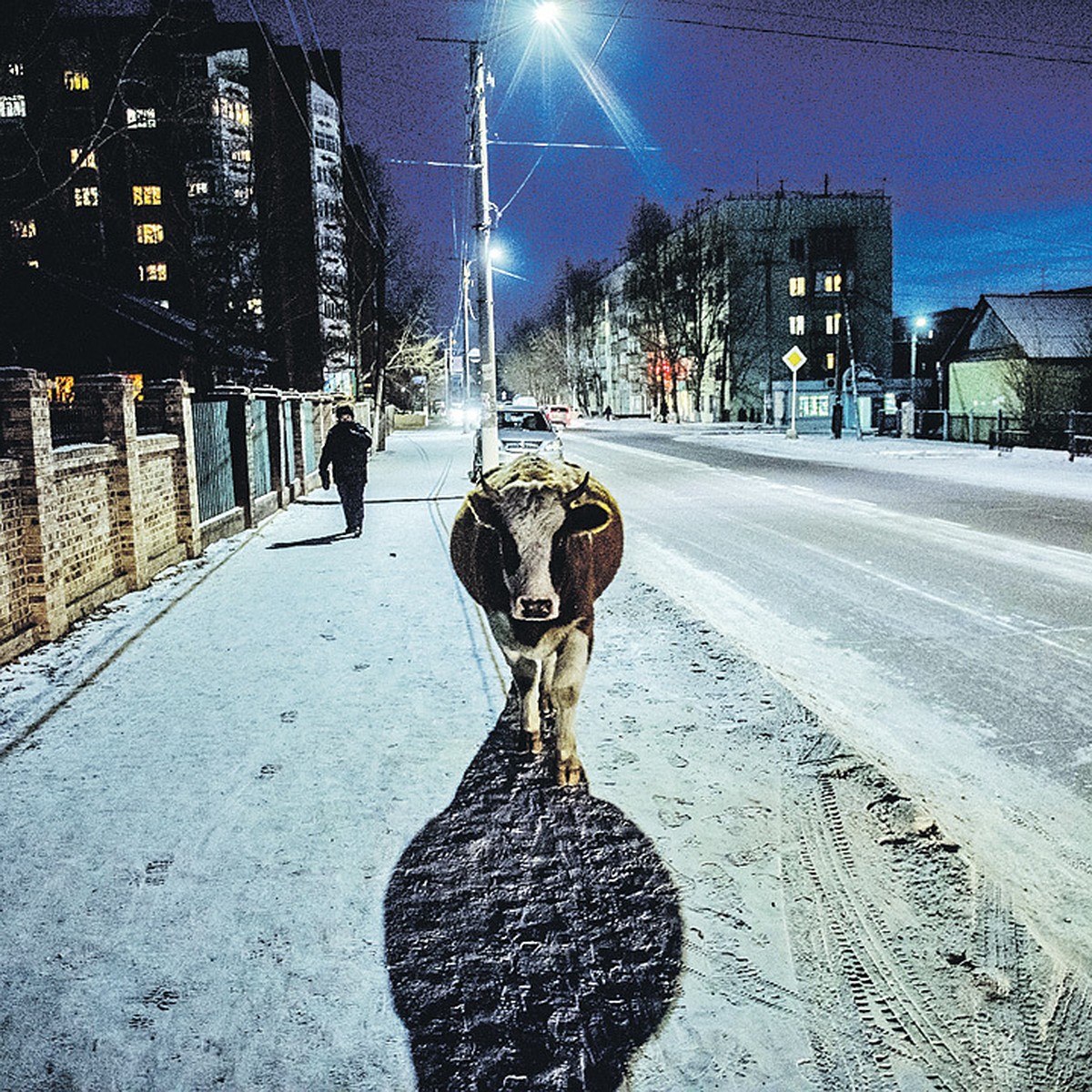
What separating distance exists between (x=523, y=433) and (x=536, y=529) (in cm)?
2070

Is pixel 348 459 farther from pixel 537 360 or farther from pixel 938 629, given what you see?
pixel 537 360

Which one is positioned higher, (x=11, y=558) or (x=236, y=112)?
(x=236, y=112)

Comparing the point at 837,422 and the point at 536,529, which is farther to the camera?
the point at 837,422

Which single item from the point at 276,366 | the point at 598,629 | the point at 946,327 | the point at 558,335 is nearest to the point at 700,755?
the point at 598,629

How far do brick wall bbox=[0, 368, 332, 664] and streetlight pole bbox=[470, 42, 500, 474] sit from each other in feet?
28.5

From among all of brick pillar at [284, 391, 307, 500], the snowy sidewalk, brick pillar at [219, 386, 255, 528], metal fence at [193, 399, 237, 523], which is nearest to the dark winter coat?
metal fence at [193, 399, 237, 523]

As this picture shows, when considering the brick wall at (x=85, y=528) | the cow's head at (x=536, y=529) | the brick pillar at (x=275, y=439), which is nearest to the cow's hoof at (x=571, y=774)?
the cow's head at (x=536, y=529)

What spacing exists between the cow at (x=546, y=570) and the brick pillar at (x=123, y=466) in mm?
5941

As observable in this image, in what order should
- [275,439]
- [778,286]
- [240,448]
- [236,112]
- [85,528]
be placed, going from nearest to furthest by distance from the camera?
[85,528], [240,448], [275,439], [236,112], [778,286]

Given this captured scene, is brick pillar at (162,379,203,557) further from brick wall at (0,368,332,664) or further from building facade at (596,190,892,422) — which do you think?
building facade at (596,190,892,422)

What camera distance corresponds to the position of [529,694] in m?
5.22

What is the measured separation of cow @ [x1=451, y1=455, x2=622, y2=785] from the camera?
4426 millimetres

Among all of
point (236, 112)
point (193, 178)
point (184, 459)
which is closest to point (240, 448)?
point (184, 459)

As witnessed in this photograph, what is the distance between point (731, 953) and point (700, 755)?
1811 mm
